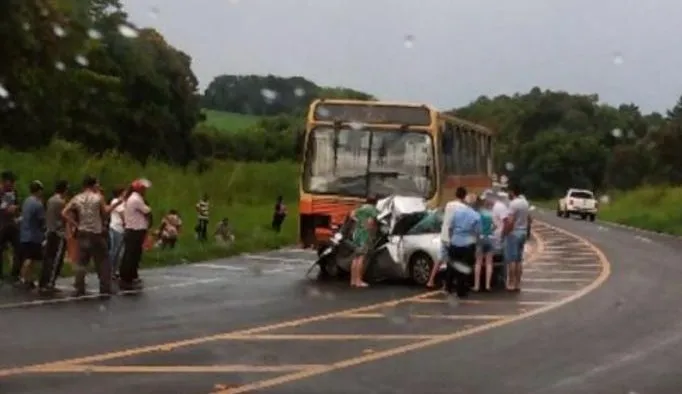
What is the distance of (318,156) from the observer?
23.9 meters

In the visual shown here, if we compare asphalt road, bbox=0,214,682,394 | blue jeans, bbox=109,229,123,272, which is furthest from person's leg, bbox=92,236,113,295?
blue jeans, bbox=109,229,123,272

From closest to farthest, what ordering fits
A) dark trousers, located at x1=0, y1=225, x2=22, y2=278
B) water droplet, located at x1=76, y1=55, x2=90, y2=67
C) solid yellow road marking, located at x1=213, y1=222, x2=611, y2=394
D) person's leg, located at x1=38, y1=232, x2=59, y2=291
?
solid yellow road marking, located at x1=213, y1=222, x2=611, y2=394, person's leg, located at x1=38, y1=232, x2=59, y2=291, dark trousers, located at x1=0, y1=225, x2=22, y2=278, water droplet, located at x1=76, y1=55, x2=90, y2=67

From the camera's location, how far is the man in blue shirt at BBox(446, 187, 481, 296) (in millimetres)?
19203

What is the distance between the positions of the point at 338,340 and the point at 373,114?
10.8m

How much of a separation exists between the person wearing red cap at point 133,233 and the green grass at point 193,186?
4.89 meters

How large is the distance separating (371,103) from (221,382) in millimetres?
14039

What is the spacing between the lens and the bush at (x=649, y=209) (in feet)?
195

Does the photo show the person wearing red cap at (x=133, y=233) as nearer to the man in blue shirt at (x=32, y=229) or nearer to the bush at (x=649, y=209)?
the man in blue shirt at (x=32, y=229)

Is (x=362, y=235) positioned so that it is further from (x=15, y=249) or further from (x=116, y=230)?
(x=15, y=249)

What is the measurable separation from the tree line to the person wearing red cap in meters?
9.08

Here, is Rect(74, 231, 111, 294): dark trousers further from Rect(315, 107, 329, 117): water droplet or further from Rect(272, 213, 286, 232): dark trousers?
Rect(272, 213, 286, 232): dark trousers

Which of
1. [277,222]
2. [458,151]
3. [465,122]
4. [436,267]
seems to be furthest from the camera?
[277,222]

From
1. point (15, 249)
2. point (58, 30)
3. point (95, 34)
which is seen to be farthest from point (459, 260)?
point (95, 34)

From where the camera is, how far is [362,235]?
70.4ft
